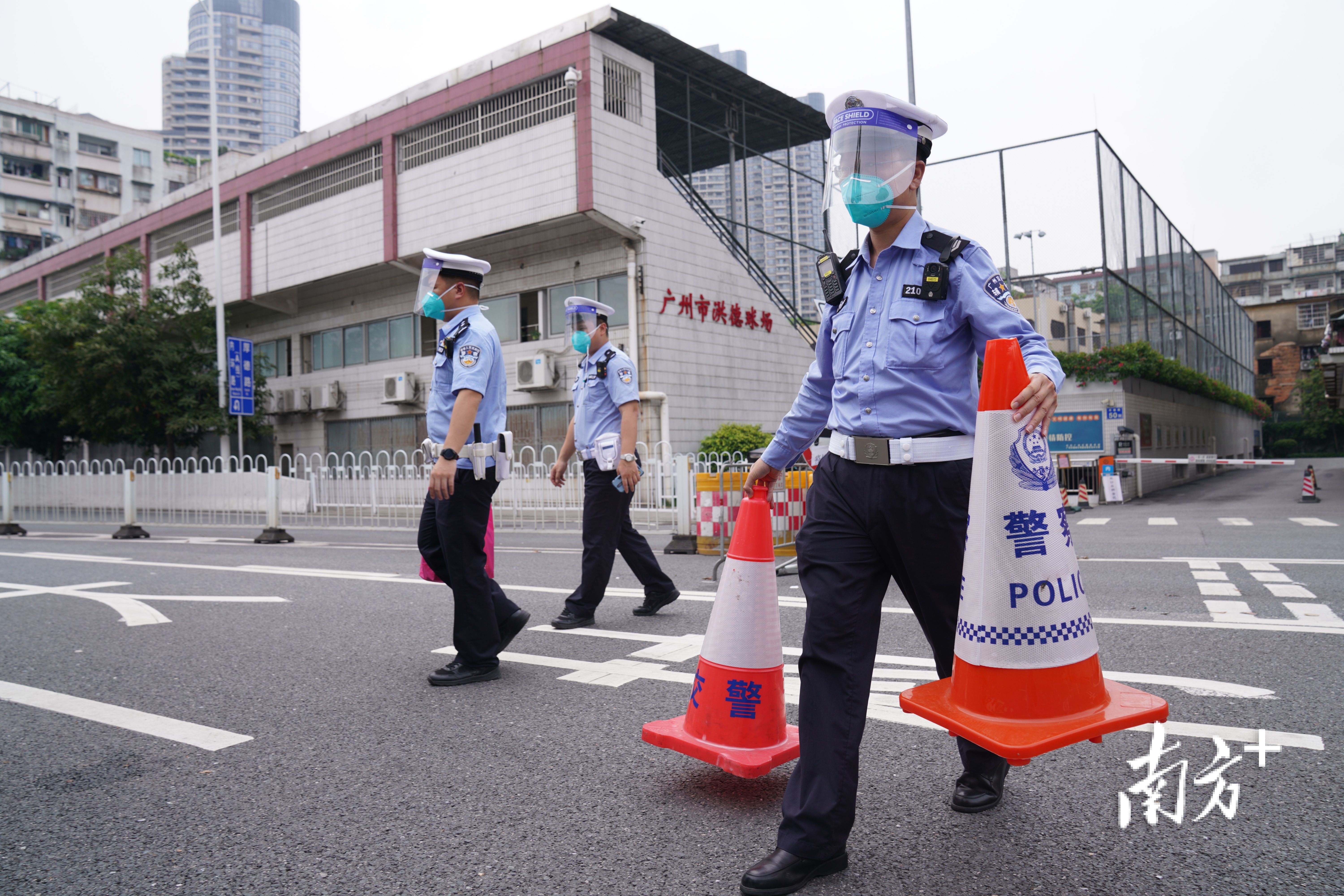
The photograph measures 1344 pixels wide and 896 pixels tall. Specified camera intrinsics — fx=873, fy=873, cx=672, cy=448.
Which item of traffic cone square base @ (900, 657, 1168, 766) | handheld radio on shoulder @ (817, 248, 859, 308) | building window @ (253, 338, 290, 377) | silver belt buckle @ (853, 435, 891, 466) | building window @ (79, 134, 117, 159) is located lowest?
traffic cone square base @ (900, 657, 1168, 766)

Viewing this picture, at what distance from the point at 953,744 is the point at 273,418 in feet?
97.6

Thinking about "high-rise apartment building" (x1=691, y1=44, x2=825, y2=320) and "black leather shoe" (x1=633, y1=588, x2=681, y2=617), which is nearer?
"black leather shoe" (x1=633, y1=588, x2=681, y2=617)

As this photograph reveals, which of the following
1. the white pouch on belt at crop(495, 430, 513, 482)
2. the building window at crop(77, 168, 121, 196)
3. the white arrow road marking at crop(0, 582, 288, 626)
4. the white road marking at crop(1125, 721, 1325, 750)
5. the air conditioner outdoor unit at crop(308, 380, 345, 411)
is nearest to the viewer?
the white road marking at crop(1125, 721, 1325, 750)

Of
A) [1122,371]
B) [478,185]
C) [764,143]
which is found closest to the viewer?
[1122,371]

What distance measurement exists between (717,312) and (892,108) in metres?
20.1

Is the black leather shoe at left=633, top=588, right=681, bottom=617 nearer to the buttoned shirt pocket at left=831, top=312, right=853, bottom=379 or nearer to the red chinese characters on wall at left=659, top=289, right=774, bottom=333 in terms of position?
the buttoned shirt pocket at left=831, top=312, right=853, bottom=379

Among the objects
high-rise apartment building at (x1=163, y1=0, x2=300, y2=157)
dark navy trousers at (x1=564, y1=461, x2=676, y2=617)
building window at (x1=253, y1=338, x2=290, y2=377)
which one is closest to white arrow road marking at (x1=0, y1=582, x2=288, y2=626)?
dark navy trousers at (x1=564, y1=461, x2=676, y2=617)

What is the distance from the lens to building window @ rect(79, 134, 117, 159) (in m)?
66.8

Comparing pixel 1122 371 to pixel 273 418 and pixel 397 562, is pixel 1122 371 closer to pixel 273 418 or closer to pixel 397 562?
pixel 397 562

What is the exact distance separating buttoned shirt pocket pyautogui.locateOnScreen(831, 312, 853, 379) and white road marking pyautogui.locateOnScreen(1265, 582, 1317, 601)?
5117 millimetres

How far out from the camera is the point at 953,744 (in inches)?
123

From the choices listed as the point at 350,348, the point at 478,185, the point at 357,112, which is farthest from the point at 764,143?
the point at 350,348

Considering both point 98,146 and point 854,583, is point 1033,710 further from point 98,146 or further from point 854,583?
point 98,146

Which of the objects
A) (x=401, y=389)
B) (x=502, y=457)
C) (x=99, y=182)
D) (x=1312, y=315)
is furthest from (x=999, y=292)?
(x=1312, y=315)
